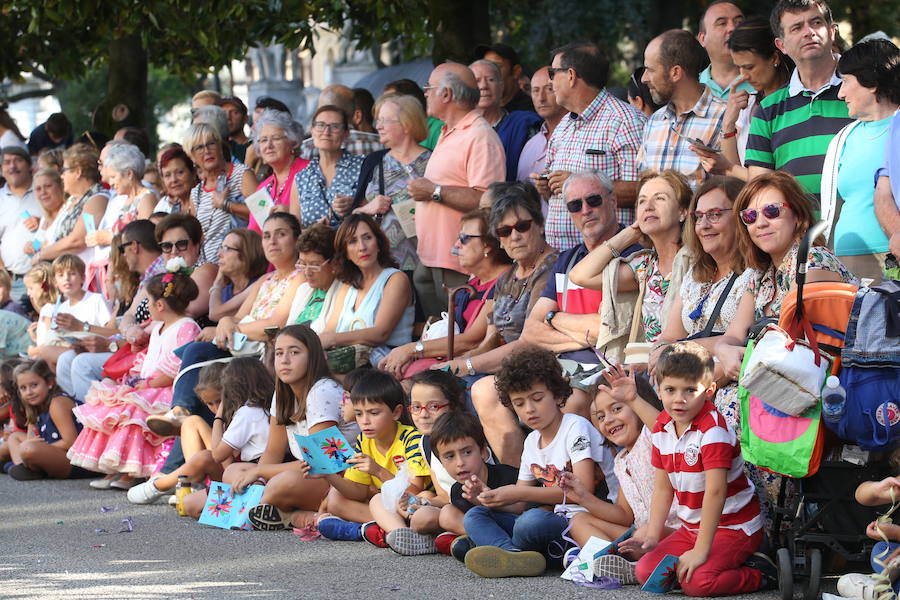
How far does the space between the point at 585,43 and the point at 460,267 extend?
1.53 m

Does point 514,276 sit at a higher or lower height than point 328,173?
lower

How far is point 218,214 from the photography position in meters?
10.9

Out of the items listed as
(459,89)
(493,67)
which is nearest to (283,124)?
(493,67)

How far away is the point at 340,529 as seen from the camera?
7301mm

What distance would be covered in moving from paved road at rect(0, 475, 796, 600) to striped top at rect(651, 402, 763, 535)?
336 mm

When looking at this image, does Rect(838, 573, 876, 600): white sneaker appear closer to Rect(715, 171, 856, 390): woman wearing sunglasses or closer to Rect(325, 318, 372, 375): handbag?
Rect(715, 171, 856, 390): woman wearing sunglasses

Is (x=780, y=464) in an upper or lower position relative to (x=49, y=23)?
lower

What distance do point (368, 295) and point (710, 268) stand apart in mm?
2822

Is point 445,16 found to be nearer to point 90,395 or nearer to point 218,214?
point 218,214

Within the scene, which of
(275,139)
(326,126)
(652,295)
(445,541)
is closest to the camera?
(445,541)

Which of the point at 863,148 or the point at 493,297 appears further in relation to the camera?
the point at 493,297

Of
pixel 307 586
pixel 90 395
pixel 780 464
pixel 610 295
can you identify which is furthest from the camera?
pixel 90 395

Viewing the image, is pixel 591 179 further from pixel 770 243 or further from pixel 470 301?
pixel 770 243

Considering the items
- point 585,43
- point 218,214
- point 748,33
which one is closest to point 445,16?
point 218,214
